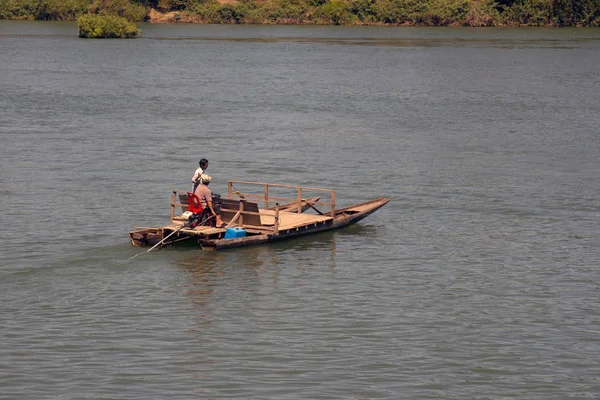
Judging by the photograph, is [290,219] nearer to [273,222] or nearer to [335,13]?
[273,222]

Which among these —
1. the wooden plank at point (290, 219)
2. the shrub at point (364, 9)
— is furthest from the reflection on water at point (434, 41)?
the wooden plank at point (290, 219)

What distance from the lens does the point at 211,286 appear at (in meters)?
23.3

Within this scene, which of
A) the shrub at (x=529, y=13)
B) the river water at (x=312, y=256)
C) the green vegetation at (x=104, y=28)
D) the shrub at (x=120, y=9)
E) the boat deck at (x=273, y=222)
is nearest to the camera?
the river water at (x=312, y=256)

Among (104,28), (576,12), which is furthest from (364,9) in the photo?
(104,28)

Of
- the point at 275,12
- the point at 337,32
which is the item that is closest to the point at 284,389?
the point at 337,32

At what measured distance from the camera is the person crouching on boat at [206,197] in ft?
83.8

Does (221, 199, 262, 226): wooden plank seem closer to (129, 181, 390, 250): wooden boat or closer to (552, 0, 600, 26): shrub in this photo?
(129, 181, 390, 250): wooden boat

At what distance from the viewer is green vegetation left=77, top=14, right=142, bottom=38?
361 ft

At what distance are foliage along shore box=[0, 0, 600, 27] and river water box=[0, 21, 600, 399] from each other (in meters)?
73.5

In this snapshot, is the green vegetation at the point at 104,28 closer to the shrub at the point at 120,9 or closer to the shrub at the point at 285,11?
the shrub at the point at 120,9

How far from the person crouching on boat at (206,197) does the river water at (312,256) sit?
3.17 feet

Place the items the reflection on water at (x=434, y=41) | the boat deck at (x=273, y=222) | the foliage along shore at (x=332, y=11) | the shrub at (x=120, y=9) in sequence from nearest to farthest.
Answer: the boat deck at (x=273, y=222), the reflection on water at (x=434, y=41), the shrub at (x=120, y=9), the foliage along shore at (x=332, y=11)

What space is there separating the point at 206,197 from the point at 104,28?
89.0m

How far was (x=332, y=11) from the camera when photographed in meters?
140
